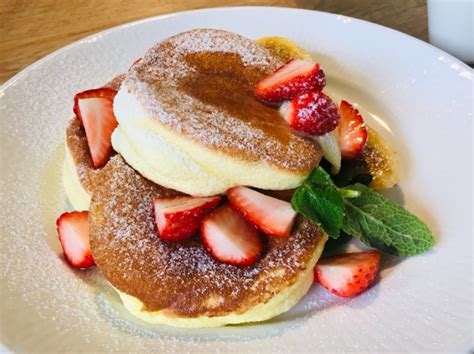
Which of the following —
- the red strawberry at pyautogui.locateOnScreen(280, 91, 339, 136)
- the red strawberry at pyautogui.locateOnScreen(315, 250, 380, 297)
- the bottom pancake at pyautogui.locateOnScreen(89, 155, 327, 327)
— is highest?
the red strawberry at pyautogui.locateOnScreen(280, 91, 339, 136)

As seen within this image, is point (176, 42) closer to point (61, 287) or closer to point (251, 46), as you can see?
point (251, 46)

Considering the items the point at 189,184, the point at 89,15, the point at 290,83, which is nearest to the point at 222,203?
the point at 189,184

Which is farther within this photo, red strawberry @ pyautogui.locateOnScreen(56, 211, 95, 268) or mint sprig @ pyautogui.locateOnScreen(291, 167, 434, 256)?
red strawberry @ pyautogui.locateOnScreen(56, 211, 95, 268)

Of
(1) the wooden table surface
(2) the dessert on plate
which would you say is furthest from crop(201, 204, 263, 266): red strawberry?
(1) the wooden table surface

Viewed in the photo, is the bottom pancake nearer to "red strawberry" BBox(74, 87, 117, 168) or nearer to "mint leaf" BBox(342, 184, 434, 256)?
"mint leaf" BBox(342, 184, 434, 256)

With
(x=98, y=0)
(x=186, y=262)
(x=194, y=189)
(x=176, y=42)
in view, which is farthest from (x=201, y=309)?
(x=98, y=0)

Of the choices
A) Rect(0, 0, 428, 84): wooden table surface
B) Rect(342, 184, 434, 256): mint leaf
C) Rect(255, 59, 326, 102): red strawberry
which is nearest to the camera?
Rect(342, 184, 434, 256): mint leaf

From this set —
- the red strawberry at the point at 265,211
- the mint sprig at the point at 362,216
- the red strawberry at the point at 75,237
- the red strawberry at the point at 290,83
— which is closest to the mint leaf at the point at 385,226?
the mint sprig at the point at 362,216
